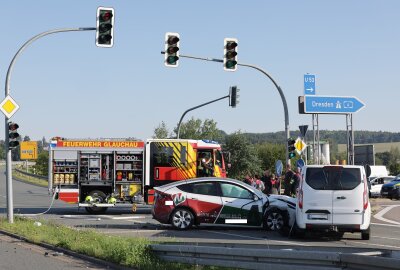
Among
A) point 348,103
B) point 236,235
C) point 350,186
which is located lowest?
point 236,235

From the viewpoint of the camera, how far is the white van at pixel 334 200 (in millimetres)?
15195

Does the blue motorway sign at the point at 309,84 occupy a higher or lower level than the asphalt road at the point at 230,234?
higher

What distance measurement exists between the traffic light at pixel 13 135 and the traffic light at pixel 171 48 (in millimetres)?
5806

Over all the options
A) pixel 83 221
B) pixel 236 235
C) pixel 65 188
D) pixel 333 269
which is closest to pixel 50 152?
pixel 65 188

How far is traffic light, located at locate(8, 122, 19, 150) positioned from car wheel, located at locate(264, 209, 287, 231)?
814 cm

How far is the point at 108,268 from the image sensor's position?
10969 millimetres

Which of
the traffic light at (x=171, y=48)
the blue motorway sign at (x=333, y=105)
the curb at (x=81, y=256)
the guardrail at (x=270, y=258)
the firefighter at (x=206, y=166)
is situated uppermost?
the traffic light at (x=171, y=48)

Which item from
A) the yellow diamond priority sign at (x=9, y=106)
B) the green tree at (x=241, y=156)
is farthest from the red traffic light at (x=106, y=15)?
the green tree at (x=241, y=156)

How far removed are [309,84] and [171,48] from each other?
904cm

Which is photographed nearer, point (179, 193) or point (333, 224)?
point (333, 224)

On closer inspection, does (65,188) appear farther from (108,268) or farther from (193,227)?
(108,268)

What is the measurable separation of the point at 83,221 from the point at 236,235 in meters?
6.39

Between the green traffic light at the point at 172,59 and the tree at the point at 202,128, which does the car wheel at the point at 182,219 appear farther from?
the tree at the point at 202,128

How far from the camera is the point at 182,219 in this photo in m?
18.2
